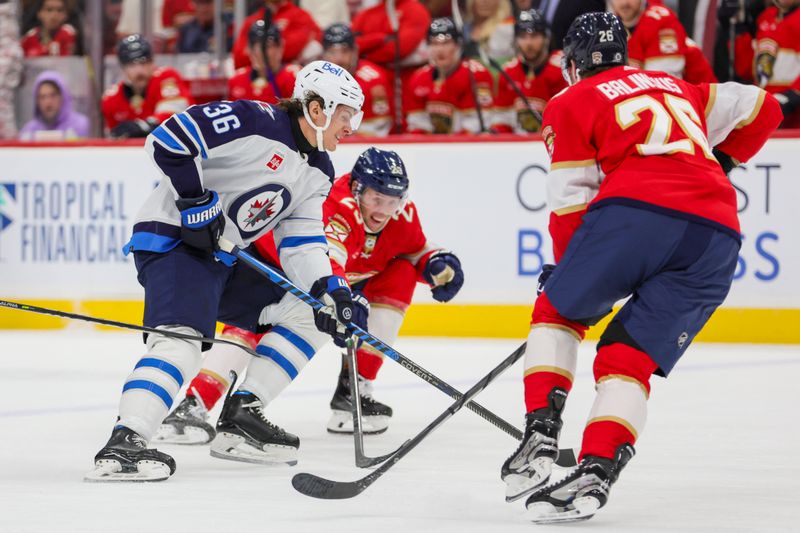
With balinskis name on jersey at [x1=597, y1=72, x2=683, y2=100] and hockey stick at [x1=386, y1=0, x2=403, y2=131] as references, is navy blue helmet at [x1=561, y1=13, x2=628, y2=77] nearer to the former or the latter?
balinskis name on jersey at [x1=597, y1=72, x2=683, y2=100]

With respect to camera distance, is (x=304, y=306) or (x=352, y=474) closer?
(x=352, y=474)

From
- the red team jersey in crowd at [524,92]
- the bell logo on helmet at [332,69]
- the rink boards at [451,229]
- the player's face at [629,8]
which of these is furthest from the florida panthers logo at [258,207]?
the player's face at [629,8]

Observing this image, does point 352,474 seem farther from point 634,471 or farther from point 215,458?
point 634,471

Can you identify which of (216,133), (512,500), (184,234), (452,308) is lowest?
(452,308)

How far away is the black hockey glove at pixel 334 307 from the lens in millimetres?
3359

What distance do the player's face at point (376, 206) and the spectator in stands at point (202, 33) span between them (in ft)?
14.9

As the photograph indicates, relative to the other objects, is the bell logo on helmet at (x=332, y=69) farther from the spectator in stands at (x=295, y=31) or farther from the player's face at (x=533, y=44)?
the spectator in stands at (x=295, y=31)

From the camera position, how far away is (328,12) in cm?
793

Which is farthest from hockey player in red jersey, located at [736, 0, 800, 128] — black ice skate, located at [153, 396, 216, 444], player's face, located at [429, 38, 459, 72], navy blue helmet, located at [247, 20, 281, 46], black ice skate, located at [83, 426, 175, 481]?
black ice skate, located at [83, 426, 175, 481]

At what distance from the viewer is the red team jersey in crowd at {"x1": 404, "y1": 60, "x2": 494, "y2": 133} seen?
283 inches

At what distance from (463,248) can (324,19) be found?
6.82 ft

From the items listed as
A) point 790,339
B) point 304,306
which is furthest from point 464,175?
point 304,306

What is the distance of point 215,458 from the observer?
3.43m

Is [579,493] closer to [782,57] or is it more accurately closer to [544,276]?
[544,276]
